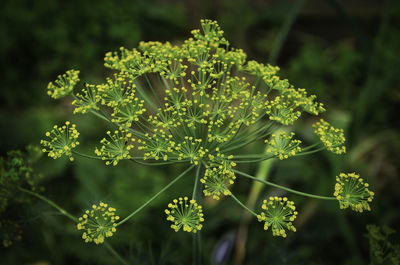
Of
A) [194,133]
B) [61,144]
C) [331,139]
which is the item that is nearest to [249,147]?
[331,139]

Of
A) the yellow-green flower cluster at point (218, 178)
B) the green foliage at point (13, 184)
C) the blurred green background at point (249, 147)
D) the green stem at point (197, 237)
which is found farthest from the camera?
the blurred green background at point (249, 147)

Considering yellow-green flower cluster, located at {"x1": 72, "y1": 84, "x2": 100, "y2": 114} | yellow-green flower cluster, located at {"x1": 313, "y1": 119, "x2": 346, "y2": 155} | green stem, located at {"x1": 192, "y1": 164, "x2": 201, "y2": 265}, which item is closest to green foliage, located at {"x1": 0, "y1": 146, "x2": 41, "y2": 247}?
yellow-green flower cluster, located at {"x1": 72, "y1": 84, "x2": 100, "y2": 114}

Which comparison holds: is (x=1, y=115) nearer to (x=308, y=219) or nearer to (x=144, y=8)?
(x=144, y=8)

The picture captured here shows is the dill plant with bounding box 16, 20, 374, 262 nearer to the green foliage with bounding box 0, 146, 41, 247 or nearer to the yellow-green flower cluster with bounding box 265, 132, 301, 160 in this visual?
the yellow-green flower cluster with bounding box 265, 132, 301, 160

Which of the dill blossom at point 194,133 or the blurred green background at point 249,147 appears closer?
the dill blossom at point 194,133

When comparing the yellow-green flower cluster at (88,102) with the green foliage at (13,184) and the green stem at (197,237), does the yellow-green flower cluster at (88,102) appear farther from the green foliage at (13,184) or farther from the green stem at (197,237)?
the green stem at (197,237)

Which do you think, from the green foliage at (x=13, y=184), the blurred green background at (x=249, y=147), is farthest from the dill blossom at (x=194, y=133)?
the blurred green background at (x=249, y=147)

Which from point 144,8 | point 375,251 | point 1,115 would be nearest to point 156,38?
point 144,8

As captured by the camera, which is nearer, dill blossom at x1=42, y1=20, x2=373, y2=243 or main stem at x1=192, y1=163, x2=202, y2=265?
dill blossom at x1=42, y1=20, x2=373, y2=243

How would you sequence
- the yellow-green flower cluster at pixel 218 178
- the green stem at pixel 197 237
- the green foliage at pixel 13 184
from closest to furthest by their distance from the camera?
the yellow-green flower cluster at pixel 218 178 → the green stem at pixel 197 237 → the green foliage at pixel 13 184
